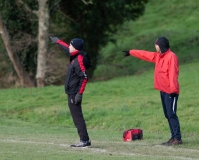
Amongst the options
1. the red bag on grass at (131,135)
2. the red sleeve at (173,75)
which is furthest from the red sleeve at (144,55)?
the red bag on grass at (131,135)

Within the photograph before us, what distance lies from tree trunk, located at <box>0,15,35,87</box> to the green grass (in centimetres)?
492

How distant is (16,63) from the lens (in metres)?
33.8

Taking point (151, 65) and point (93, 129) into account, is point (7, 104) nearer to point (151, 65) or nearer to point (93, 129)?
point (93, 129)

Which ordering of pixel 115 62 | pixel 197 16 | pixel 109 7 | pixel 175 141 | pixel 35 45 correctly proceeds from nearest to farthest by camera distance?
pixel 175 141
pixel 35 45
pixel 109 7
pixel 115 62
pixel 197 16

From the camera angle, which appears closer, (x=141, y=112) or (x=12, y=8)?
(x=141, y=112)

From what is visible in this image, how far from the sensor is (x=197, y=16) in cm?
5609

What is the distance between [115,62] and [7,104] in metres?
23.3

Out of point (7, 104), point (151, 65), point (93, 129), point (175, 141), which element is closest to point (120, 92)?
point (7, 104)

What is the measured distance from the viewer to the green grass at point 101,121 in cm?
1273

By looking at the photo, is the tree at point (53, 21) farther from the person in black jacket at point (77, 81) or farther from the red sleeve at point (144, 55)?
the person in black jacket at point (77, 81)

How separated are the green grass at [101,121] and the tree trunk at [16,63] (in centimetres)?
492

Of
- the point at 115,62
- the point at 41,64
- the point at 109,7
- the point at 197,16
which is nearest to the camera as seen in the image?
the point at 41,64

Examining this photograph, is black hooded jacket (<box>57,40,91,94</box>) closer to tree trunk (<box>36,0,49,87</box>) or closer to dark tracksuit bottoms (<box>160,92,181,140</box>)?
dark tracksuit bottoms (<box>160,92,181,140</box>)

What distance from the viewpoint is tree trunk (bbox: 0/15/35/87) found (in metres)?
32.8
